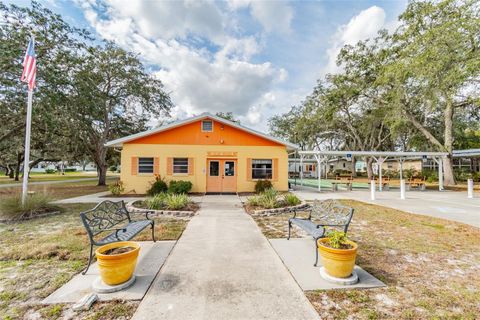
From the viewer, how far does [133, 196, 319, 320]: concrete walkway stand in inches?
95.0

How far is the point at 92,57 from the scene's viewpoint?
48.1 feet

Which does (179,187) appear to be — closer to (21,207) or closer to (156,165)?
(156,165)

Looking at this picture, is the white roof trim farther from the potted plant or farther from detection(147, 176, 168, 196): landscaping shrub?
A: the potted plant

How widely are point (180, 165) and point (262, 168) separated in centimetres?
509

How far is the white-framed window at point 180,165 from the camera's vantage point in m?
12.9

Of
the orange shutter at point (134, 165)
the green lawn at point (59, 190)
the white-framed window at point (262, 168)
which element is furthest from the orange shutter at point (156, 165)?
the white-framed window at point (262, 168)

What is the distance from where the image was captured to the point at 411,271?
3457 millimetres

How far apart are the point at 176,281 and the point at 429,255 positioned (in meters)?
4.76

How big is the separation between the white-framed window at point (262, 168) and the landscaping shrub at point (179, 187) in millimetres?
4035

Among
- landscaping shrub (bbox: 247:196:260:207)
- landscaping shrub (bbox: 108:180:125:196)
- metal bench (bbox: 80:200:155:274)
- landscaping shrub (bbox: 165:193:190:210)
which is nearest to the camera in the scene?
metal bench (bbox: 80:200:155:274)

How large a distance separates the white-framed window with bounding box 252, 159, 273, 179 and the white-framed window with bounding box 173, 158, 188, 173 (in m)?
4.20

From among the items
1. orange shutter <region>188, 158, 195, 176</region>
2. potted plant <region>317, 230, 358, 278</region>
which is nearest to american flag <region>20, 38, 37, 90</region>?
orange shutter <region>188, 158, 195, 176</region>

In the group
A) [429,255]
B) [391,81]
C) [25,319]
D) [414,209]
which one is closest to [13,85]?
[25,319]

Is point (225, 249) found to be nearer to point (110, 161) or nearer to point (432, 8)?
point (432, 8)
